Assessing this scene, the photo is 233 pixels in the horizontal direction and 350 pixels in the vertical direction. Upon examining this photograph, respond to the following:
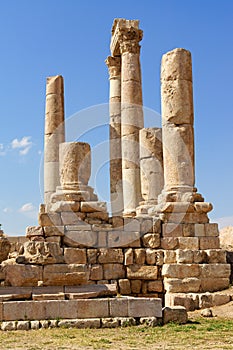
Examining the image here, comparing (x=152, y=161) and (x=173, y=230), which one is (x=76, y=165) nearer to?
(x=152, y=161)

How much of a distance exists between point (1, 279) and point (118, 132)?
1474cm

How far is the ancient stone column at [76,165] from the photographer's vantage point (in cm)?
2022

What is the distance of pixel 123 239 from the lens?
18312mm

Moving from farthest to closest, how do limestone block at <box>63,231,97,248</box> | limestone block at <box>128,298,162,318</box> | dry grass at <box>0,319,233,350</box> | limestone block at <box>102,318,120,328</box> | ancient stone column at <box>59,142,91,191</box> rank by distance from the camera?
ancient stone column at <box>59,142,91,191</box> → limestone block at <box>63,231,97,248</box> → limestone block at <box>128,298,162,318</box> → limestone block at <box>102,318,120,328</box> → dry grass at <box>0,319,233,350</box>

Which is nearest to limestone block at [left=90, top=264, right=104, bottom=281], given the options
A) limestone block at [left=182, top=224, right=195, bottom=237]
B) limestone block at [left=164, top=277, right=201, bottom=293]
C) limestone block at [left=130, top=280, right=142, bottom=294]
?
limestone block at [left=130, top=280, right=142, bottom=294]

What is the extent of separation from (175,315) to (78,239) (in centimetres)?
568

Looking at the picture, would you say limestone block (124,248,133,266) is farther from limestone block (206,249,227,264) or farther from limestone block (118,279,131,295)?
limestone block (206,249,227,264)

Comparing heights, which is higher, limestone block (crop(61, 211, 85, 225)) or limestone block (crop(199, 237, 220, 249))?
limestone block (crop(61, 211, 85, 225))

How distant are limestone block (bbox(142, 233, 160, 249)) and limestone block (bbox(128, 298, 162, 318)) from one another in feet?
18.2

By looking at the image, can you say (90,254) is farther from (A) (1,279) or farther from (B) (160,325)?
(B) (160,325)

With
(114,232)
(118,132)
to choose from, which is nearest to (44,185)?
(118,132)

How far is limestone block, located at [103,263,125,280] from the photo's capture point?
707 inches

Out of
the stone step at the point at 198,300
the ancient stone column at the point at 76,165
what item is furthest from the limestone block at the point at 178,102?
the stone step at the point at 198,300

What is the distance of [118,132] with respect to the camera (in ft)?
91.0
